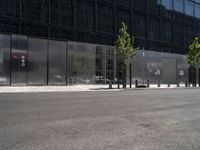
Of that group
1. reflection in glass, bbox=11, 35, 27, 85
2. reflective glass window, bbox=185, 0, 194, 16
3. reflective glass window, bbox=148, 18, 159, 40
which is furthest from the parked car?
reflective glass window, bbox=185, 0, 194, 16

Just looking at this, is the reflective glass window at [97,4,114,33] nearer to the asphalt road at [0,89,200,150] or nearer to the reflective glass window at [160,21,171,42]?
the reflective glass window at [160,21,171,42]

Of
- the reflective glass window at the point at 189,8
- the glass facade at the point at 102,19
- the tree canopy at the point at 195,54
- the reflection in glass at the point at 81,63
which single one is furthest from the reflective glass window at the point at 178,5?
the reflection in glass at the point at 81,63

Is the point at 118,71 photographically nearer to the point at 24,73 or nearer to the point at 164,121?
the point at 24,73

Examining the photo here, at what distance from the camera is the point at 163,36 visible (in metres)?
56.4

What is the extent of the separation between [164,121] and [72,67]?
32014 mm

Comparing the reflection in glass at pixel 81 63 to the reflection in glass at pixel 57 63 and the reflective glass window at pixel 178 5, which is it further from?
the reflective glass window at pixel 178 5

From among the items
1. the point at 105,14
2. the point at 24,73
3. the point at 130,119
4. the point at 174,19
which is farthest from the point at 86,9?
the point at 130,119

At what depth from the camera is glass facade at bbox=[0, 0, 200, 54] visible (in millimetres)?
36438

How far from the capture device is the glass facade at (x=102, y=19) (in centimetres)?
3644

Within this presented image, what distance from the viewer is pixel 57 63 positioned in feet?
131

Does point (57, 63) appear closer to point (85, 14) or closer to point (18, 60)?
point (18, 60)

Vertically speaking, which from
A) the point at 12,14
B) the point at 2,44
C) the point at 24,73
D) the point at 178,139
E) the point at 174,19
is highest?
the point at 174,19

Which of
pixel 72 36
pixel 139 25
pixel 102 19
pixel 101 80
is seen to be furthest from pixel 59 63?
pixel 139 25

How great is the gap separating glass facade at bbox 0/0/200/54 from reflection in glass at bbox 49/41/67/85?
106 cm
